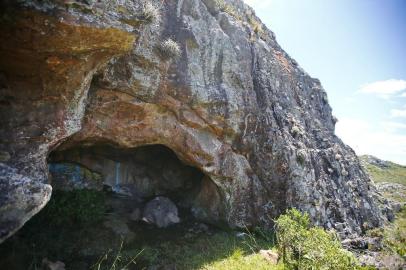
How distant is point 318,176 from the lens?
17.0 metres

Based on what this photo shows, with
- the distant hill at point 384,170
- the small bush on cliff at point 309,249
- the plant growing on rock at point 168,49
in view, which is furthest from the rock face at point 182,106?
the distant hill at point 384,170

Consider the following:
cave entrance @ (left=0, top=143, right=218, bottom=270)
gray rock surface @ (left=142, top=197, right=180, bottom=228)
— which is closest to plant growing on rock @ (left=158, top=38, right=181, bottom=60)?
cave entrance @ (left=0, top=143, right=218, bottom=270)

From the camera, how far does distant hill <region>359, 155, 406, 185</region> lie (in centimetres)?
8070

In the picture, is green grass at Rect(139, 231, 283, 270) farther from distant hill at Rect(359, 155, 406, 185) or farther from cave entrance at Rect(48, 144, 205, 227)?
distant hill at Rect(359, 155, 406, 185)

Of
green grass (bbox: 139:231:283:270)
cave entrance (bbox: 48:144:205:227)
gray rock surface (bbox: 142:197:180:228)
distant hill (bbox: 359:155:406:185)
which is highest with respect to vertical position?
distant hill (bbox: 359:155:406:185)

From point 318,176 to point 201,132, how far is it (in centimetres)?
836

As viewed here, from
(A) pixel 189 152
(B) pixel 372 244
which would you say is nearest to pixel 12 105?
(A) pixel 189 152

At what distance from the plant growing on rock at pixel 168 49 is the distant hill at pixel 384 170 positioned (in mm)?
74611

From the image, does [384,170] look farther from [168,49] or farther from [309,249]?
[168,49]

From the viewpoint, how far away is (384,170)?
92.1m

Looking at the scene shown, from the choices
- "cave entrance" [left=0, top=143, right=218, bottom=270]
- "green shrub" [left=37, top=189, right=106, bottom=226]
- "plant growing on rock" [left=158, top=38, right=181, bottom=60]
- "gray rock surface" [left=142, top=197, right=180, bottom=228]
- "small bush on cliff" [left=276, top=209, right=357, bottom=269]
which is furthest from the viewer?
"gray rock surface" [left=142, top=197, right=180, bottom=228]

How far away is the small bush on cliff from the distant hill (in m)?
73.5

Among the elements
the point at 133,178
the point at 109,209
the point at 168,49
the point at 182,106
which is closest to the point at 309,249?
the point at 182,106

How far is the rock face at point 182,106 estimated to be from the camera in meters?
6.96
